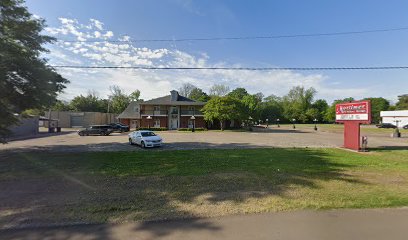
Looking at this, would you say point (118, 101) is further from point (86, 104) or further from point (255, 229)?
point (255, 229)

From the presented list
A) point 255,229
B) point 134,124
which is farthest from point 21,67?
point 134,124

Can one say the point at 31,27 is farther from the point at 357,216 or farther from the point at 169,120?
the point at 169,120

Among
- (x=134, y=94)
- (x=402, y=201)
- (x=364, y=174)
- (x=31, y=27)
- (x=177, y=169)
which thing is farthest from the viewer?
(x=134, y=94)

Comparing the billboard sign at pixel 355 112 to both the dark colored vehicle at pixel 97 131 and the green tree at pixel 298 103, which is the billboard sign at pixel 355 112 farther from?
the green tree at pixel 298 103

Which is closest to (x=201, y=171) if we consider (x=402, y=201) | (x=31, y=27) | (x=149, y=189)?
(x=149, y=189)

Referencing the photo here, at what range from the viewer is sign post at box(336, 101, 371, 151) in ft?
60.9

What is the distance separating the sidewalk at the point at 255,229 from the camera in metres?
4.69

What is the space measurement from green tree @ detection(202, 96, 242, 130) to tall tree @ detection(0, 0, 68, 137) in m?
33.7

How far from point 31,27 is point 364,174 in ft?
62.2

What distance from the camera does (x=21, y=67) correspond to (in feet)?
49.7

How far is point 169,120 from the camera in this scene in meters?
55.5

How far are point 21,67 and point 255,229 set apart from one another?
51.7ft

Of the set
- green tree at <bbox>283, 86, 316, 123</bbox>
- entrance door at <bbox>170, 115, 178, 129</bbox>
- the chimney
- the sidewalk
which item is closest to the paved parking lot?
the sidewalk

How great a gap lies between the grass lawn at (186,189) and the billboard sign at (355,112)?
6929mm
